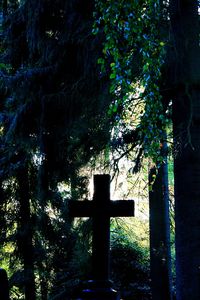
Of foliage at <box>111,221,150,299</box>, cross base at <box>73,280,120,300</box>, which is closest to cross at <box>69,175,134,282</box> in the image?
cross base at <box>73,280,120,300</box>

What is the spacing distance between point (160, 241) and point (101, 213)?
197 inches

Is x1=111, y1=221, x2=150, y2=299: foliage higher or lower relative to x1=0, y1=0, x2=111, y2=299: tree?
lower

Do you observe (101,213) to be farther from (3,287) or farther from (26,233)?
(26,233)

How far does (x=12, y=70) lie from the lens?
8.27 m

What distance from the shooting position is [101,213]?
375 centimetres

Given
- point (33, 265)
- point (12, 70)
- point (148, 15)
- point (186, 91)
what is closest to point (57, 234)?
point (33, 265)

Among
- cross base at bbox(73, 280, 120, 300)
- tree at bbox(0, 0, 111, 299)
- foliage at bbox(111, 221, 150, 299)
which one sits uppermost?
tree at bbox(0, 0, 111, 299)

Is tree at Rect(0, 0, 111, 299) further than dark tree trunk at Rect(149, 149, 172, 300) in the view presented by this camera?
No

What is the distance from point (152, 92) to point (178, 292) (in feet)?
10.5

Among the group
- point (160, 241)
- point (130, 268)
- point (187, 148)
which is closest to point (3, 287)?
point (187, 148)

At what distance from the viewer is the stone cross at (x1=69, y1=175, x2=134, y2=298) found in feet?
11.7

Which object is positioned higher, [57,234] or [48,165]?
[48,165]

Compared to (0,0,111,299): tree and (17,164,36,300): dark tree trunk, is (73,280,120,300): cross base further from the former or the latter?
(17,164,36,300): dark tree trunk

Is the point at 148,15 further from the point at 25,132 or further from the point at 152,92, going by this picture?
the point at 25,132
